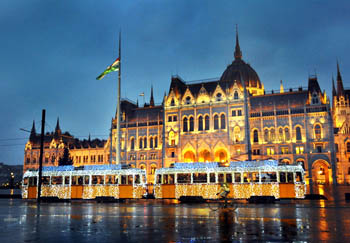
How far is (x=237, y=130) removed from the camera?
70500mm

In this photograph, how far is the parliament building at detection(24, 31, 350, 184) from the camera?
219ft

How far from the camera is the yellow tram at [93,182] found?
33.9 m

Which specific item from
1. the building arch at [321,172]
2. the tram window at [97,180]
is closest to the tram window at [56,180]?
the tram window at [97,180]

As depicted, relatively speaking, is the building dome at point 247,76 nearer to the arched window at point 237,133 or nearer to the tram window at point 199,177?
the arched window at point 237,133

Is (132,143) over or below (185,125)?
below

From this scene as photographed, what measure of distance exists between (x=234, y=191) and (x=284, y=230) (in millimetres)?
18021

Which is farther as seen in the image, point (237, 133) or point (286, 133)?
point (237, 133)

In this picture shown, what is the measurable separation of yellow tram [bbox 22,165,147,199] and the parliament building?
37878 millimetres

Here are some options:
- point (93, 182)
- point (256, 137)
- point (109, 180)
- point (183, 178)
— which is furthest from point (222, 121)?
point (93, 182)

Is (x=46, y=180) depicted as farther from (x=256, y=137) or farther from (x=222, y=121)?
(x=256, y=137)

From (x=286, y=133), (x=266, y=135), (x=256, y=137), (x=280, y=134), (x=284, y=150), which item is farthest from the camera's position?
(x=256, y=137)

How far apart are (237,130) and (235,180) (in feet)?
132

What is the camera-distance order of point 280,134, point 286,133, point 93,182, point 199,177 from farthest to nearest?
point 280,134 < point 286,133 < point 93,182 < point 199,177

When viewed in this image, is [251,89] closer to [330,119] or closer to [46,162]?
[330,119]
